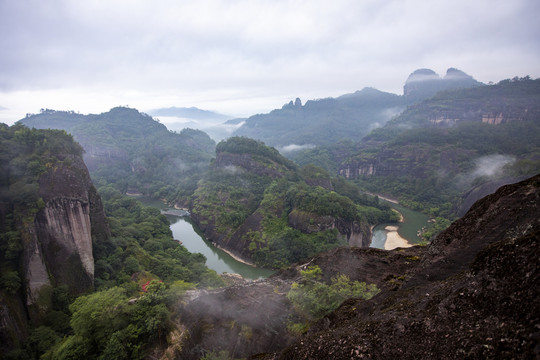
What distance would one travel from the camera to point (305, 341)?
7777 mm

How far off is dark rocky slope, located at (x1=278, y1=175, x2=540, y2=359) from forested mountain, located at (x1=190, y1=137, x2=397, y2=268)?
29.4 metres

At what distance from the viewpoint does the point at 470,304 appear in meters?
5.20

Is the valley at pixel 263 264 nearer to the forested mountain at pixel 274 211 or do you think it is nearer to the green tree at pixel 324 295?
the green tree at pixel 324 295

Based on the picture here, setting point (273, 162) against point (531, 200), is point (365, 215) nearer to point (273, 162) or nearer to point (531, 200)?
point (273, 162)

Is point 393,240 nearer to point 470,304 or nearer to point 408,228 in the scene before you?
point 408,228

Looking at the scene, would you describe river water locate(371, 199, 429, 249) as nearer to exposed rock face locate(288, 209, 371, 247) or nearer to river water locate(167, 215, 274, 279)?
exposed rock face locate(288, 209, 371, 247)

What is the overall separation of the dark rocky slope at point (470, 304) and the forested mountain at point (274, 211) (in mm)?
29393

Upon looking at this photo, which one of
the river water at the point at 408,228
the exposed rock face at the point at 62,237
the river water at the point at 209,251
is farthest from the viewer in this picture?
the river water at the point at 408,228

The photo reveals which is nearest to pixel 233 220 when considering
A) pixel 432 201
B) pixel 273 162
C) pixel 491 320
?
pixel 273 162

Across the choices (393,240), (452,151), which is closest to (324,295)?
(393,240)

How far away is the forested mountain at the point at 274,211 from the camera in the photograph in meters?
39.0

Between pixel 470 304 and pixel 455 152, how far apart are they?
85159 millimetres

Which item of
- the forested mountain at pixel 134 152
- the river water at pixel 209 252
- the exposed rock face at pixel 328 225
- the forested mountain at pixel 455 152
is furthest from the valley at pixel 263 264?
the forested mountain at pixel 134 152

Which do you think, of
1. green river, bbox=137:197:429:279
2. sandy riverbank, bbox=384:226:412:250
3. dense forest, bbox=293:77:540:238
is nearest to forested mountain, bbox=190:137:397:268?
green river, bbox=137:197:429:279
